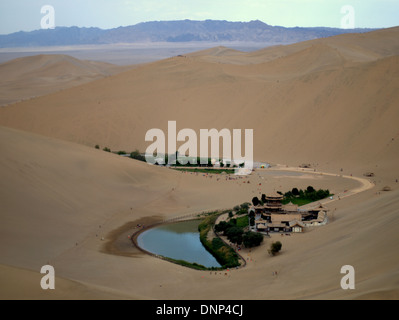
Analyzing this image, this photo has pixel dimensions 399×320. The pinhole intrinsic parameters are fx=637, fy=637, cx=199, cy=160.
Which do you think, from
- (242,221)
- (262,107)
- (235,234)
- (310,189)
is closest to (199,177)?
(310,189)

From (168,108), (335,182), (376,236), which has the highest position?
(168,108)

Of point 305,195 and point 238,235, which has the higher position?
point 305,195

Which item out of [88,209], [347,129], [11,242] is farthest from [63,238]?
[347,129]

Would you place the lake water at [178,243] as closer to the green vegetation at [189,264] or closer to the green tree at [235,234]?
the green vegetation at [189,264]

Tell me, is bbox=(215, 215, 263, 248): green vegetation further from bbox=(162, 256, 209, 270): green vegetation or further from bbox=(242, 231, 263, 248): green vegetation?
bbox=(162, 256, 209, 270): green vegetation

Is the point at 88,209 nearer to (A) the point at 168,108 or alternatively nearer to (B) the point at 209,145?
(B) the point at 209,145

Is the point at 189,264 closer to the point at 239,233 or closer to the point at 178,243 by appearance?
the point at 239,233
